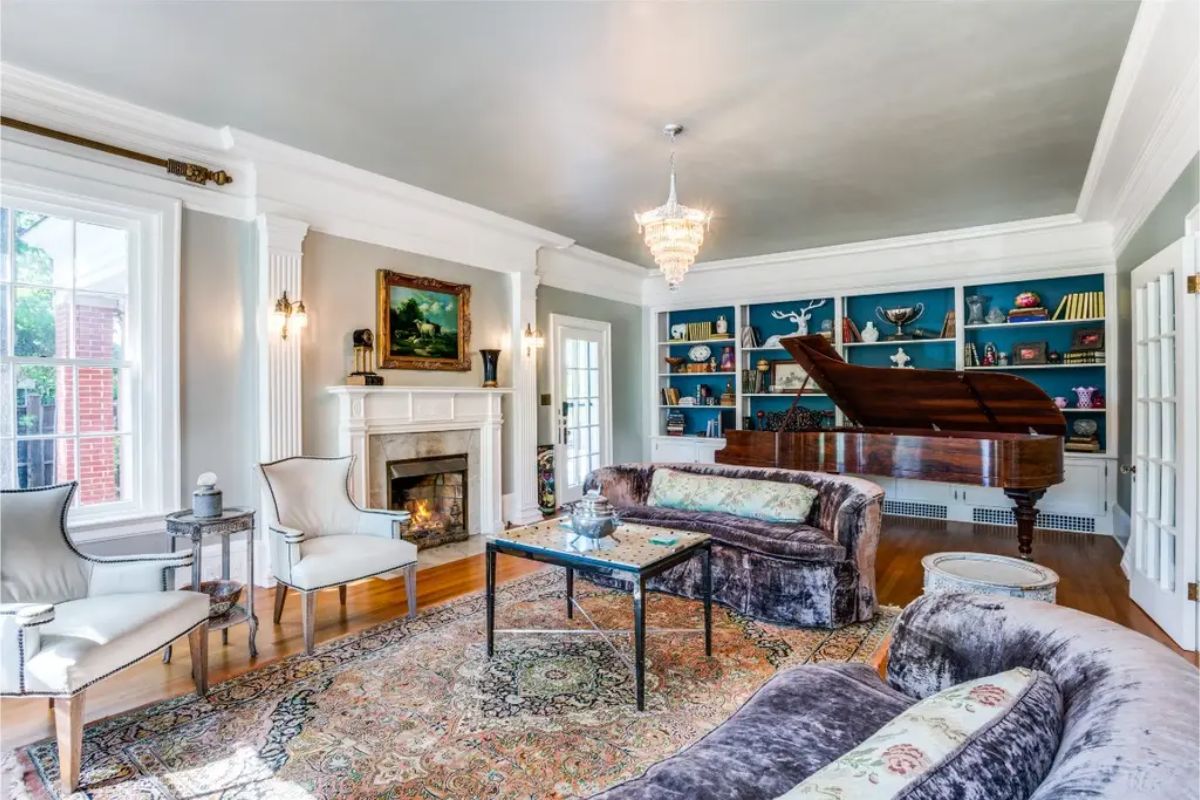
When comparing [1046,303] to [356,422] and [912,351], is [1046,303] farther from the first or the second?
[356,422]

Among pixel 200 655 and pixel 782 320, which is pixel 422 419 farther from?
pixel 782 320

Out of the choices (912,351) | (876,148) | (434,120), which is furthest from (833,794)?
(912,351)

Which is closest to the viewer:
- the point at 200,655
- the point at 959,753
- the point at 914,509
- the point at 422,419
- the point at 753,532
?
the point at 959,753

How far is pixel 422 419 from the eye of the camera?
16.1 feet

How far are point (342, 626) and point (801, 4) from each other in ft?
12.1

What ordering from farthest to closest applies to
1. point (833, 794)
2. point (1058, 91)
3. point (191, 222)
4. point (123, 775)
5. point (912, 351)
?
point (912, 351) → point (191, 222) → point (1058, 91) → point (123, 775) → point (833, 794)

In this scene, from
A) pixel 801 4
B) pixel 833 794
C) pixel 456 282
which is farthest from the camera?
pixel 456 282

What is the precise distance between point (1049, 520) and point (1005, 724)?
582cm

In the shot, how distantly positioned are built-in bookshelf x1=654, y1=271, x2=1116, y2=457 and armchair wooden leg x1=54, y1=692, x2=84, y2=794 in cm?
516

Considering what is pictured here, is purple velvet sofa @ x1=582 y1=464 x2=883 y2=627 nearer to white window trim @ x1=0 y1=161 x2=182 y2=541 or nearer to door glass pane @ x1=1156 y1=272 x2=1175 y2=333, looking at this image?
door glass pane @ x1=1156 y1=272 x2=1175 y2=333

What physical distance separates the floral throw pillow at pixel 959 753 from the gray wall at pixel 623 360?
18.6ft

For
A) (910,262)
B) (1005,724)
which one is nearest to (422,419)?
(1005,724)

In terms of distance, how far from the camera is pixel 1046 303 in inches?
226

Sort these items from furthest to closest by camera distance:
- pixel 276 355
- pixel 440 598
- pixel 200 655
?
1. pixel 276 355
2. pixel 440 598
3. pixel 200 655
